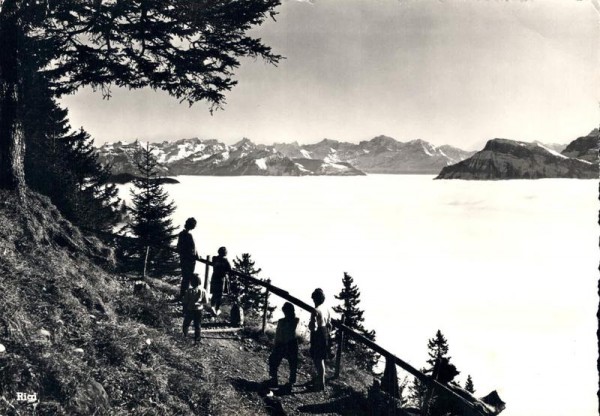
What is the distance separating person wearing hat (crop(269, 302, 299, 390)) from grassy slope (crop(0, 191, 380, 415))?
50 cm

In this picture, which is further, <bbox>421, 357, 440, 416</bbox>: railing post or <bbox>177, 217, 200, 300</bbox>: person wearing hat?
<bbox>177, 217, 200, 300</bbox>: person wearing hat

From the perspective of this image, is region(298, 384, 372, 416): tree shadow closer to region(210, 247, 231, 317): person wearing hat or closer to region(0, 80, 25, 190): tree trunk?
region(210, 247, 231, 317): person wearing hat

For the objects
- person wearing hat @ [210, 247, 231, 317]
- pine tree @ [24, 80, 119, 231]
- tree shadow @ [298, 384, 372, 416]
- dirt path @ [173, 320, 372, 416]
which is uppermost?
pine tree @ [24, 80, 119, 231]

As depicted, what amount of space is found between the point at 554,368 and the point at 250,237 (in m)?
109

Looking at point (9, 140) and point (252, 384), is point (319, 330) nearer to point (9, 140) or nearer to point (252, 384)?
point (252, 384)

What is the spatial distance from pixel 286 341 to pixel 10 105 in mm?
8814

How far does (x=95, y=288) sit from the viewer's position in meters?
8.81

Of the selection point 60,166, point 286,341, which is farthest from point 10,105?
point 60,166

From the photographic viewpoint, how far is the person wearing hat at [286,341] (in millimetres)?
7504

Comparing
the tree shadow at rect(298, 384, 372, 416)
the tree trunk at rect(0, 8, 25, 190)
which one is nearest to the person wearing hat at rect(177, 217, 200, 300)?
the tree trunk at rect(0, 8, 25, 190)

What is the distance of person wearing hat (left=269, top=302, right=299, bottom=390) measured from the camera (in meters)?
7.50

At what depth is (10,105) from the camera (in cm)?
962

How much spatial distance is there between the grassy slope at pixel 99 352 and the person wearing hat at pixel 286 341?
0.50 metres

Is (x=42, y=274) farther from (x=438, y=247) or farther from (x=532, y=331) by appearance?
(x=438, y=247)
